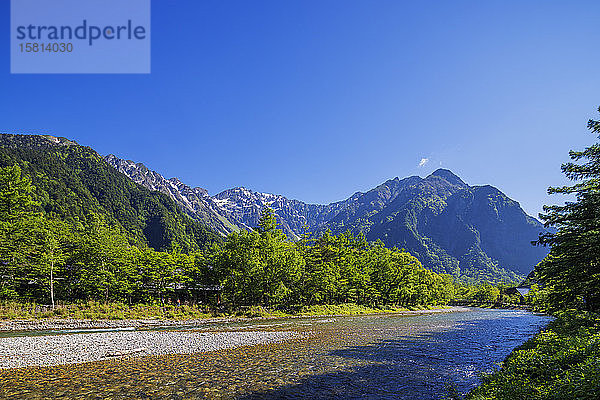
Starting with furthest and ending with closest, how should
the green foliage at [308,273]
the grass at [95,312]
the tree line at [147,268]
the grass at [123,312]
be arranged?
1. the green foliage at [308,273]
2. the tree line at [147,268]
3. the grass at [123,312]
4. the grass at [95,312]

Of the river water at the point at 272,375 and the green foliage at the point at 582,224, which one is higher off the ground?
the green foliage at the point at 582,224

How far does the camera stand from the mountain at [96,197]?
138 meters

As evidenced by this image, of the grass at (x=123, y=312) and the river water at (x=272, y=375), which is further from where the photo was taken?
the grass at (x=123, y=312)

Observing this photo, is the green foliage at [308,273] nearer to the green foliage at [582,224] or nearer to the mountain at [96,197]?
the green foliage at [582,224]

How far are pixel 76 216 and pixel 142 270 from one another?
98.6 metres

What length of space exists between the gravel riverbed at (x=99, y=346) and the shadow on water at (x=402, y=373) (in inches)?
328

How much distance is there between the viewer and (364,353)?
1862 centimetres

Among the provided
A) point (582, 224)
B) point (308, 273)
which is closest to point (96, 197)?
point (308, 273)

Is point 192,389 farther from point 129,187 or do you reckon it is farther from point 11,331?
point 129,187

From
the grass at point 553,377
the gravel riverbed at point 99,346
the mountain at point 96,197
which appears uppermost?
the mountain at point 96,197

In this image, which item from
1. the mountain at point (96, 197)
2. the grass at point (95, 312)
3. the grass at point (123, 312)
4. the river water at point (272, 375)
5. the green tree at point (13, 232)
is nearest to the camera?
the river water at point (272, 375)

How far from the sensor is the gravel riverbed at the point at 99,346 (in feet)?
53.5

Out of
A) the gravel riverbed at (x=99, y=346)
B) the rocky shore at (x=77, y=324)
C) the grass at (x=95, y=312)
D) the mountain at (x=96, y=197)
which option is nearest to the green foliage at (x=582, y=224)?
the gravel riverbed at (x=99, y=346)

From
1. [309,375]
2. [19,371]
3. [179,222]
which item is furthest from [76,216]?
[309,375]
